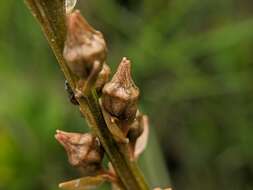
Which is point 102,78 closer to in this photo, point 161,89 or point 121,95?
point 121,95

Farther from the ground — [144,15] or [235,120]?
[144,15]

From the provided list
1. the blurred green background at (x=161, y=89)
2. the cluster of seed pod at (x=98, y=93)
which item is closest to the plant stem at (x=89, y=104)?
the cluster of seed pod at (x=98, y=93)

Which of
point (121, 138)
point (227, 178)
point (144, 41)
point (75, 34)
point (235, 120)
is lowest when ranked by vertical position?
point (227, 178)

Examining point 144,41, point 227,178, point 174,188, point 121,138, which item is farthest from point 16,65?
point 121,138

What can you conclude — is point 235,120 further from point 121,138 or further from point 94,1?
point 121,138

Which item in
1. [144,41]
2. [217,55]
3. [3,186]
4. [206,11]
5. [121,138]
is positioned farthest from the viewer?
[206,11]

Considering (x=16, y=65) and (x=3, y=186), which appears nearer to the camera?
(x=3, y=186)

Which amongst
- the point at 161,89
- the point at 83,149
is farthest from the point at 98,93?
the point at 161,89
